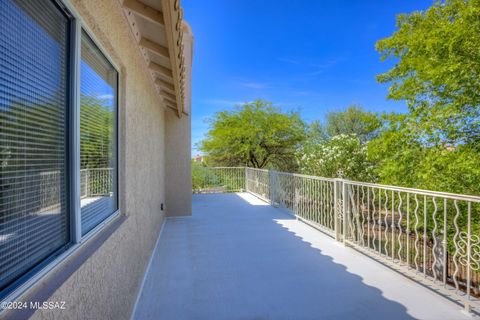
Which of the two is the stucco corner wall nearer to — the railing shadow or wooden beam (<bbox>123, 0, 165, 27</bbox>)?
the railing shadow

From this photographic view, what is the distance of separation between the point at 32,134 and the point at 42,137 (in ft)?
0.27

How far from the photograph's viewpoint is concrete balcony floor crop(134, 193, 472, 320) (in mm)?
2533

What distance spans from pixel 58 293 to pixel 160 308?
5.85ft

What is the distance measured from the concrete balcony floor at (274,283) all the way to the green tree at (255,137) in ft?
32.1

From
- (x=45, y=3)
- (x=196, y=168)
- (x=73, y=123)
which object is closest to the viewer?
(x=45, y=3)

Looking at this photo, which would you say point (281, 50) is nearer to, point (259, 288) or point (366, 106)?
point (366, 106)

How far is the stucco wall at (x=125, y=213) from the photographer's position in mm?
1341

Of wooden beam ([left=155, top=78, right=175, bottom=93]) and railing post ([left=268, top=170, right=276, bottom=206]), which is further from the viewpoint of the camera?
railing post ([left=268, top=170, right=276, bottom=206])

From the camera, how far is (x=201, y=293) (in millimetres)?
2916

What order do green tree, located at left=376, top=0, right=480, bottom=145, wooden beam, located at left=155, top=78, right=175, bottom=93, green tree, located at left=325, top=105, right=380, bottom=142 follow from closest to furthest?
1. wooden beam, located at left=155, top=78, right=175, bottom=93
2. green tree, located at left=376, top=0, right=480, bottom=145
3. green tree, located at left=325, top=105, right=380, bottom=142

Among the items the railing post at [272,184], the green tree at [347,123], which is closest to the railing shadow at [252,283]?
the railing post at [272,184]

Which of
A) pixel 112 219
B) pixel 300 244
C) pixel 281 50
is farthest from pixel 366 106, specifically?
pixel 112 219

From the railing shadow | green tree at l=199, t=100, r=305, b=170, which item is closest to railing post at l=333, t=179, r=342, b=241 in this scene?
the railing shadow

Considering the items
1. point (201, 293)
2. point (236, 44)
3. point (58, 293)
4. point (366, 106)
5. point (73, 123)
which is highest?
point (236, 44)
